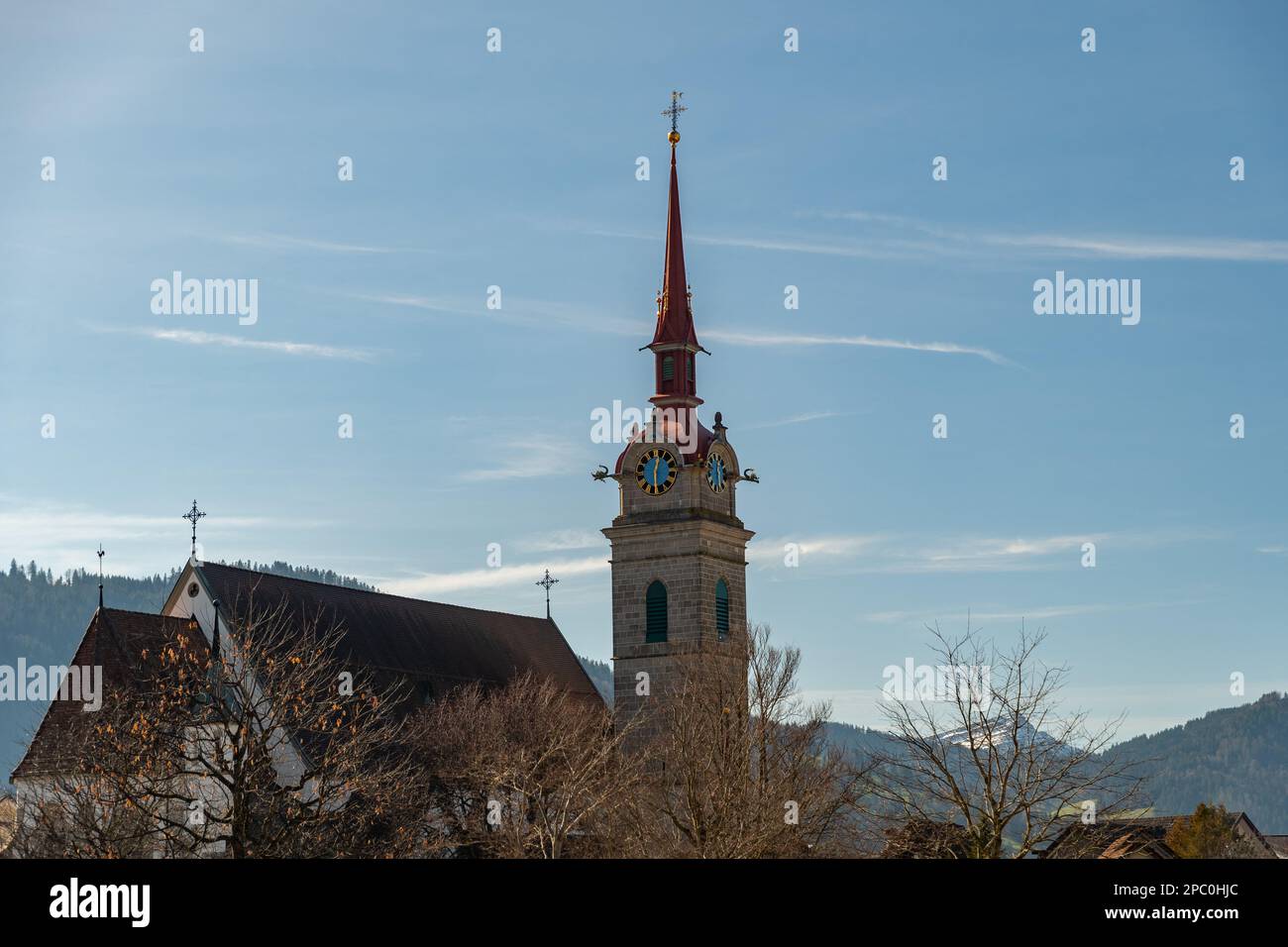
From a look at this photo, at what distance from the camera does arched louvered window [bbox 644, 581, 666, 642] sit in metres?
79.7

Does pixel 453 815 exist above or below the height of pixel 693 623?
below

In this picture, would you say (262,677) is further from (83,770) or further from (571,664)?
(571,664)

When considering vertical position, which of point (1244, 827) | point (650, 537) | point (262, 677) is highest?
point (650, 537)

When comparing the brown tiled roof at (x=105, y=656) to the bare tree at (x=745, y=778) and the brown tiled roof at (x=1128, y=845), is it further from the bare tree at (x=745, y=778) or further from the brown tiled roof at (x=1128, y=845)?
the brown tiled roof at (x=1128, y=845)

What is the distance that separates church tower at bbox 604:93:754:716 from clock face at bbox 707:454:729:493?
0.16 ft

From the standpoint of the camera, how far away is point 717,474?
82.2m

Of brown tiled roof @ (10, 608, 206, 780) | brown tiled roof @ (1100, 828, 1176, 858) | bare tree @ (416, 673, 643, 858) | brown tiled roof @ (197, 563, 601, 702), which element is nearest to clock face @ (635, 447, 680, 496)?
brown tiled roof @ (197, 563, 601, 702)

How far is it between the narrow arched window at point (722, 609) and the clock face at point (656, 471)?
214 inches

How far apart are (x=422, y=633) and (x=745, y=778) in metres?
27.7

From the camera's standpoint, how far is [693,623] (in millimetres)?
78625

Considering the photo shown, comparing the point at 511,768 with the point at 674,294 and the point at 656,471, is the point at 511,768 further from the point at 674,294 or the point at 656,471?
the point at 674,294

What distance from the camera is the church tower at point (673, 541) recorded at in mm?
79000
